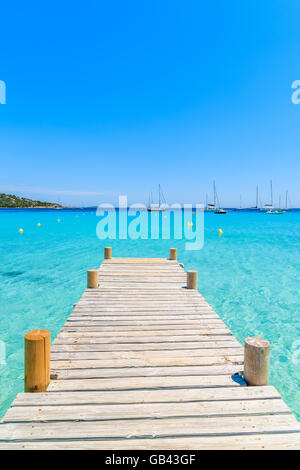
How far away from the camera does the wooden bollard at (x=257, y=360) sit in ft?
11.5

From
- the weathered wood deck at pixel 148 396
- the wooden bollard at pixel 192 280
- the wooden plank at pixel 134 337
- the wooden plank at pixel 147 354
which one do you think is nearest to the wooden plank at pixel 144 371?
the weathered wood deck at pixel 148 396

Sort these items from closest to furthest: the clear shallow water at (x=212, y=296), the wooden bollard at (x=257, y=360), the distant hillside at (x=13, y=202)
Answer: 1. the wooden bollard at (x=257, y=360)
2. the clear shallow water at (x=212, y=296)
3. the distant hillside at (x=13, y=202)

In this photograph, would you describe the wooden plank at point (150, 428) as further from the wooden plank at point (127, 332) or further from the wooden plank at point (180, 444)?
the wooden plank at point (127, 332)

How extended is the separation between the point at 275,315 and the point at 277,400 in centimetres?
731

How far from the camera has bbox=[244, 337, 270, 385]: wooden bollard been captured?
350cm

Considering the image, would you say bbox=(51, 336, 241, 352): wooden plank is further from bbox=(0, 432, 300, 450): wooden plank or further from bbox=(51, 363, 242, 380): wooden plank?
bbox=(0, 432, 300, 450): wooden plank

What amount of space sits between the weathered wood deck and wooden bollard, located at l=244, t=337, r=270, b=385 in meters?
0.12

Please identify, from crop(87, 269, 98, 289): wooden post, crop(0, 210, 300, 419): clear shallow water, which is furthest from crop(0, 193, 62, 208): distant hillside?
crop(87, 269, 98, 289): wooden post

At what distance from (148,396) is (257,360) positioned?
1.59 metres

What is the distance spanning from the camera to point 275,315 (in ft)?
32.2

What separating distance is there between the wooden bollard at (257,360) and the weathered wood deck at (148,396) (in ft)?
0.41

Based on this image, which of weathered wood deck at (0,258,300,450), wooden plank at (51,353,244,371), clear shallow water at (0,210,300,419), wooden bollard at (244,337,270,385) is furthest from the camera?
clear shallow water at (0,210,300,419)
